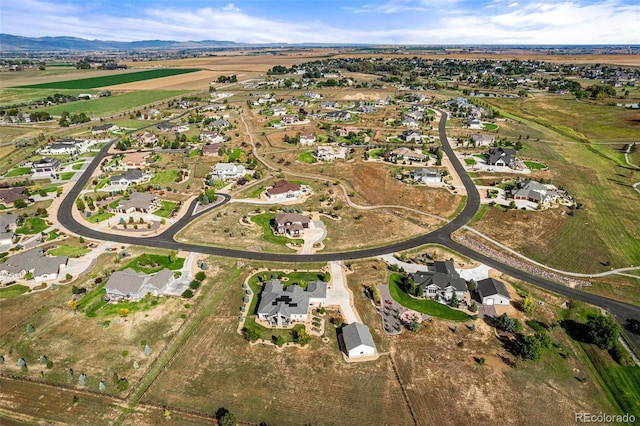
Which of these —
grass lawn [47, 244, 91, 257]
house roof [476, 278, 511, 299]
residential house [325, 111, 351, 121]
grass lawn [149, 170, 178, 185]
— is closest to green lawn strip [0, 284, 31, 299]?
grass lawn [47, 244, 91, 257]

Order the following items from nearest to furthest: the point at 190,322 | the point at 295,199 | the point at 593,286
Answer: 1. the point at 190,322
2. the point at 593,286
3. the point at 295,199

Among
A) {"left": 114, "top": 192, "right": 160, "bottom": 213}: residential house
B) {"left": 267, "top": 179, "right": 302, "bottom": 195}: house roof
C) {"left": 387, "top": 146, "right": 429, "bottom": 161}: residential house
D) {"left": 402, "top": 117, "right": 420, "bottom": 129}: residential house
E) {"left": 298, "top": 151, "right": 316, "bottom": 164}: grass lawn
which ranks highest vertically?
{"left": 402, "top": 117, "right": 420, "bottom": 129}: residential house

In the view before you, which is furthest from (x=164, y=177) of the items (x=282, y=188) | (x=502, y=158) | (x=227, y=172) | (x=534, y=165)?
(x=534, y=165)

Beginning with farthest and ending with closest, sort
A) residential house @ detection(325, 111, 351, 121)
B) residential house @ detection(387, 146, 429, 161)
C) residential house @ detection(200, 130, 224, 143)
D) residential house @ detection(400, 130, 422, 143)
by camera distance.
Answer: residential house @ detection(325, 111, 351, 121) < residential house @ detection(200, 130, 224, 143) < residential house @ detection(400, 130, 422, 143) < residential house @ detection(387, 146, 429, 161)

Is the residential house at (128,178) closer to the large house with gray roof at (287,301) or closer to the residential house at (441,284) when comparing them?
the large house with gray roof at (287,301)

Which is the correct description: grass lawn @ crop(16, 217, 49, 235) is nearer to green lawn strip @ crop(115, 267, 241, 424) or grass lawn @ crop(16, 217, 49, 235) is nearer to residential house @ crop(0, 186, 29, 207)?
residential house @ crop(0, 186, 29, 207)

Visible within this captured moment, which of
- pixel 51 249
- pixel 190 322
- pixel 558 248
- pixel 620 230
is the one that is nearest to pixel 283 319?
pixel 190 322

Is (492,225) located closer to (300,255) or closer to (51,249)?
(300,255)
